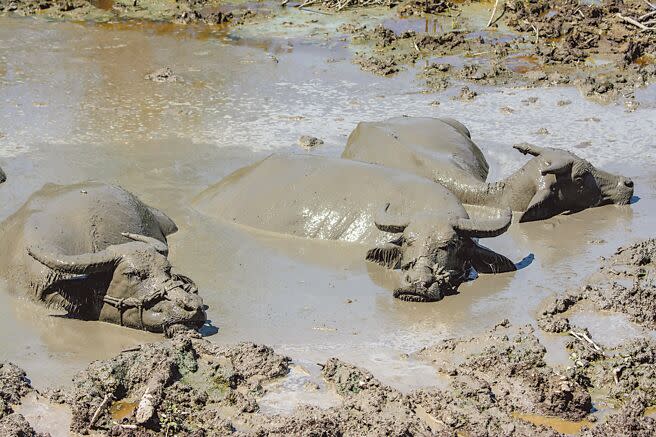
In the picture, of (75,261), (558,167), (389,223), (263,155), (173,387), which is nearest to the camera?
(173,387)

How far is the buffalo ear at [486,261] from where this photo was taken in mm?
8680

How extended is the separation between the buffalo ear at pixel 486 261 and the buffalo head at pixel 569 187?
138 centimetres

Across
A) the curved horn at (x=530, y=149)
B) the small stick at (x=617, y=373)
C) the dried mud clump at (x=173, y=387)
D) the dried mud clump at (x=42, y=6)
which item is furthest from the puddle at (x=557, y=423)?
the dried mud clump at (x=42, y=6)

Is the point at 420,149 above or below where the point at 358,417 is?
below

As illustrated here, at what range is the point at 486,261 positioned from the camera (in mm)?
8695

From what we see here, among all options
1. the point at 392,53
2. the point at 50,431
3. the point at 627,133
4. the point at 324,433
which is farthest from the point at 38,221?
the point at 392,53

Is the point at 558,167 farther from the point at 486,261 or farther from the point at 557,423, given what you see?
the point at 557,423

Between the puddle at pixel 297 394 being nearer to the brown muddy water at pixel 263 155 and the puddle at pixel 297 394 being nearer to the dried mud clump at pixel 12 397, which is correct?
the brown muddy water at pixel 263 155

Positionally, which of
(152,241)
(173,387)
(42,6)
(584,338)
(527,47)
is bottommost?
(527,47)

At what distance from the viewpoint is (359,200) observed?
948 cm

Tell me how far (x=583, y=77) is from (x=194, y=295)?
29.7 feet

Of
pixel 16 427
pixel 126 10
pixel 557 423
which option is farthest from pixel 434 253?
pixel 126 10

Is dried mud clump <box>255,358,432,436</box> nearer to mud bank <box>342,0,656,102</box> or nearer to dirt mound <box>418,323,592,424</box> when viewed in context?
dirt mound <box>418,323,592,424</box>

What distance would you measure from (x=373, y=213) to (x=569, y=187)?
2.15 m
